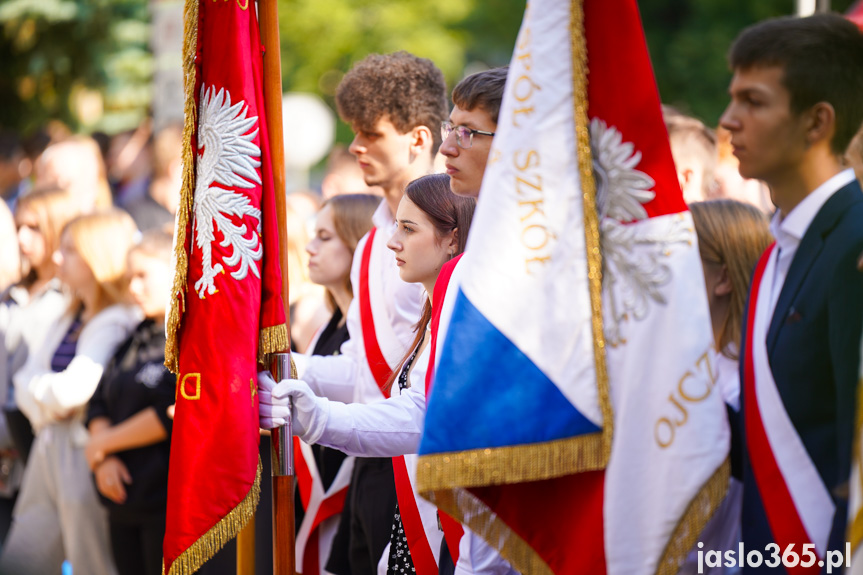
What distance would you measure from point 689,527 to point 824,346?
1.66 ft

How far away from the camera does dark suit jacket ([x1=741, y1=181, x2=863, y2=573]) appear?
6.95 feet

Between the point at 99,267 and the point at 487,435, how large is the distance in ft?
11.8

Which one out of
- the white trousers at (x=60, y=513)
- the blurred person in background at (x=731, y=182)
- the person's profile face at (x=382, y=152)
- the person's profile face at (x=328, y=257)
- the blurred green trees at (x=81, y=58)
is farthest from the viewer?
the blurred green trees at (x=81, y=58)

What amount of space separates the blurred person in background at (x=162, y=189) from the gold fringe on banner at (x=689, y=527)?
5.70 m

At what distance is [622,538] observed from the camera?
2275 mm

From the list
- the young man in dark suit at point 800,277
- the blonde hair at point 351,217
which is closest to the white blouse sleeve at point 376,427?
the young man in dark suit at point 800,277

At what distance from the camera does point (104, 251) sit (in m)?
5.30

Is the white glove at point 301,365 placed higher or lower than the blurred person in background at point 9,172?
lower

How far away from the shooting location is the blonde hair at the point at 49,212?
20.6ft

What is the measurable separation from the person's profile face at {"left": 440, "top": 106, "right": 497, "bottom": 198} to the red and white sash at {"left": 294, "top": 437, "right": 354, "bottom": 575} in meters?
1.52

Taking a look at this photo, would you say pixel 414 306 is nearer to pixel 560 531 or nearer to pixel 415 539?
pixel 415 539

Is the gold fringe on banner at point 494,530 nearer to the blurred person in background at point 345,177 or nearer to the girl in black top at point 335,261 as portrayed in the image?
the girl in black top at point 335,261

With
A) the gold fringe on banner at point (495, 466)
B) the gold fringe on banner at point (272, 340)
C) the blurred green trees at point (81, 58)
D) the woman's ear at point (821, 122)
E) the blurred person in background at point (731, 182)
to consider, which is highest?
the blurred green trees at point (81, 58)

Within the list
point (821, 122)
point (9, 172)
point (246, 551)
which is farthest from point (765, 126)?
point (9, 172)
